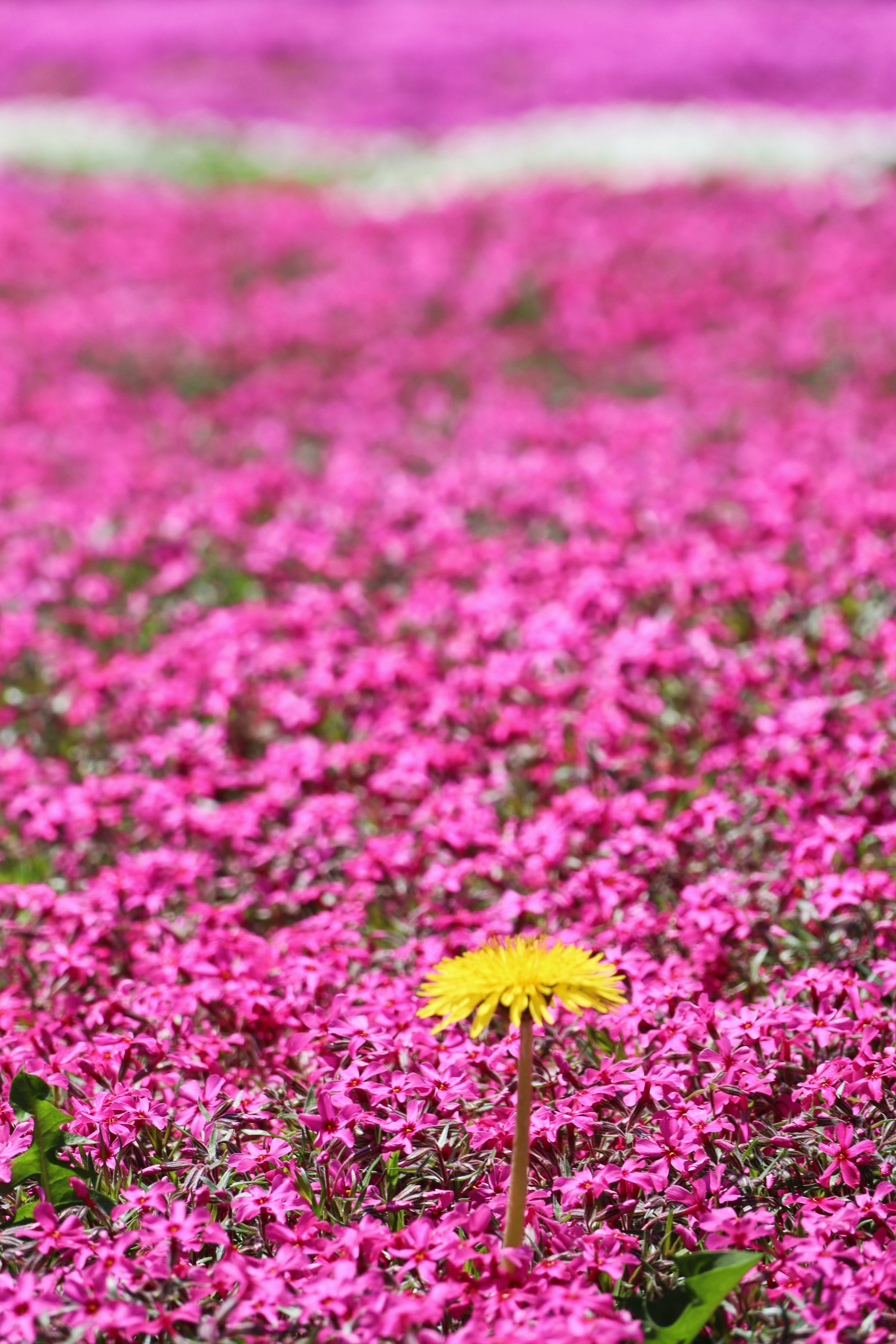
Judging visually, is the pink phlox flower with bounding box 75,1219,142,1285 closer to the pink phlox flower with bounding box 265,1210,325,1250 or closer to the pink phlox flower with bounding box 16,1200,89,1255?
the pink phlox flower with bounding box 16,1200,89,1255

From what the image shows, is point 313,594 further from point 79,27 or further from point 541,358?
point 79,27

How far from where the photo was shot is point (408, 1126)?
307 centimetres

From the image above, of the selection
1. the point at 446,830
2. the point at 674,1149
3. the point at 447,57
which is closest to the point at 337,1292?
the point at 674,1149

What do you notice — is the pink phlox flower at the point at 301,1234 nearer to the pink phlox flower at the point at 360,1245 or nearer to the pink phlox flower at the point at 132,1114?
the pink phlox flower at the point at 360,1245

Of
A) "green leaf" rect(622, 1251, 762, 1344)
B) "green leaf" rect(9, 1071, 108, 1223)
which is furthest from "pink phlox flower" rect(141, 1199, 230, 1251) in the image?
"green leaf" rect(622, 1251, 762, 1344)

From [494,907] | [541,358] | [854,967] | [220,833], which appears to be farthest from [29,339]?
[854,967]

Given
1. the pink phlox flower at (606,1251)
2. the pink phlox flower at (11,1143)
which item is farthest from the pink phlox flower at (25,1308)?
the pink phlox flower at (606,1251)

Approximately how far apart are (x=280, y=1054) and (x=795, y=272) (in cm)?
1137

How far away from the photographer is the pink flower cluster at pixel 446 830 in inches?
111

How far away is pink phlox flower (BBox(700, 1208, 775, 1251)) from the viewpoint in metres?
2.76

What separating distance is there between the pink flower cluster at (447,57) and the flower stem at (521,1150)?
23.6 meters

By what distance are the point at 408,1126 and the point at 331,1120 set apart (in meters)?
0.18

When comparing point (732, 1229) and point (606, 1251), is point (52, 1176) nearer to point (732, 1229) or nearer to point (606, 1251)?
point (606, 1251)

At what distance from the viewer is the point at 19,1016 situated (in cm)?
394
